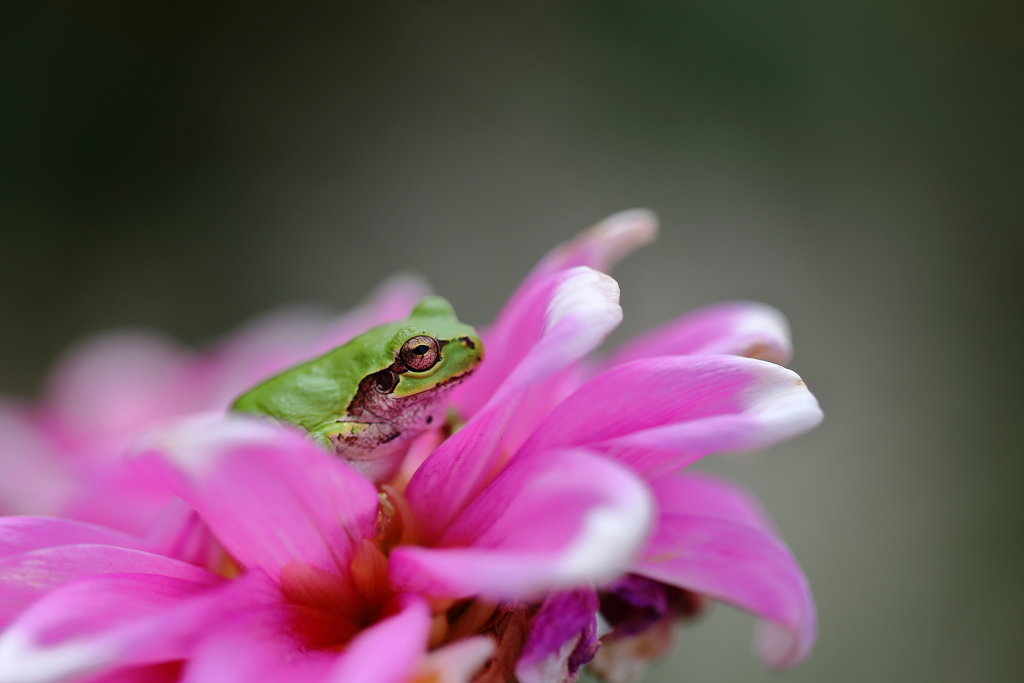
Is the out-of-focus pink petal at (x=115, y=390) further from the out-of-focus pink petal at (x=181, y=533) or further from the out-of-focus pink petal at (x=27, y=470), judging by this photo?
the out-of-focus pink petal at (x=181, y=533)

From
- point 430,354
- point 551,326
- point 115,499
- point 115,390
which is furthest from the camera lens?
point 115,390

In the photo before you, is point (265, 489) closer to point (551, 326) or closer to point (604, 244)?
point (551, 326)

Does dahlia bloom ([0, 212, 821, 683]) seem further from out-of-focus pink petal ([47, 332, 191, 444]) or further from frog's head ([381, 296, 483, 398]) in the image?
out-of-focus pink petal ([47, 332, 191, 444])

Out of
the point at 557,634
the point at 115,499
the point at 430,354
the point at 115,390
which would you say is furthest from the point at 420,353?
the point at 115,390

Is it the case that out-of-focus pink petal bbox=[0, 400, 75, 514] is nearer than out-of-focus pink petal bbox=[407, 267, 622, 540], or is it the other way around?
out-of-focus pink petal bbox=[407, 267, 622, 540]

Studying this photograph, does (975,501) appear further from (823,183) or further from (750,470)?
(823,183)

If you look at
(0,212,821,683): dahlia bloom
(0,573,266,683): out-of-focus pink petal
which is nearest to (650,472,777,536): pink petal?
(0,212,821,683): dahlia bloom
